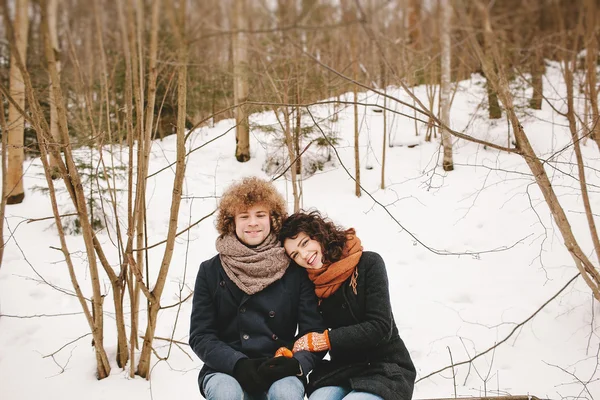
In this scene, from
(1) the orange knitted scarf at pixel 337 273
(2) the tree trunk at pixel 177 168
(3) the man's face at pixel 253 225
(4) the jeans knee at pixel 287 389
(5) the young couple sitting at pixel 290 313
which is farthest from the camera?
(3) the man's face at pixel 253 225

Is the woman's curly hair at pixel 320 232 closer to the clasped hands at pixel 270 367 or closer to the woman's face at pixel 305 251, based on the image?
the woman's face at pixel 305 251

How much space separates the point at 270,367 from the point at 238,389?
17cm

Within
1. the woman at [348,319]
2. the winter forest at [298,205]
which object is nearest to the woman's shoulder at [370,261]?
the woman at [348,319]

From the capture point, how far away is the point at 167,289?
14.2ft

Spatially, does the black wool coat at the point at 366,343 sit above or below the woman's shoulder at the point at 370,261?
below

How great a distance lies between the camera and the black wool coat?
165 cm

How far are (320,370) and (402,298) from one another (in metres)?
2.71

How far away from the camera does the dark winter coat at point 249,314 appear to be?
176 centimetres

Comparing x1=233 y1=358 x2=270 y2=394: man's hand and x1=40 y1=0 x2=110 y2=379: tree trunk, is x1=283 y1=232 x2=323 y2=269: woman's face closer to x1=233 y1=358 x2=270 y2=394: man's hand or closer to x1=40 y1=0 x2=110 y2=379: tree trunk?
x1=233 y1=358 x2=270 y2=394: man's hand

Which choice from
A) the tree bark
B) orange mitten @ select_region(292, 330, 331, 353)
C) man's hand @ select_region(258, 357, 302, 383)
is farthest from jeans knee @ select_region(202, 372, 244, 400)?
the tree bark

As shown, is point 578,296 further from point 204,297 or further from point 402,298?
point 204,297

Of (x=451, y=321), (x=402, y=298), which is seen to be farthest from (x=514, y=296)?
(x=402, y=298)

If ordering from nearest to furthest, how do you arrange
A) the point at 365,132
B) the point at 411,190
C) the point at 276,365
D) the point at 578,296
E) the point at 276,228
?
the point at 276,365, the point at 276,228, the point at 578,296, the point at 411,190, the point at 365,132

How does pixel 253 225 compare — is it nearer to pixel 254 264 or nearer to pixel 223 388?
pixel 254 264
